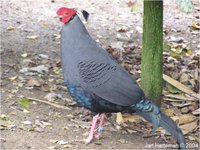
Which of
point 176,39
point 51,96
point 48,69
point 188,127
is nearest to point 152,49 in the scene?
point 188,127

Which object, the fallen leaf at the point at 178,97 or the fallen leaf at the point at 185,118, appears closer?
the fallen leaf at the point at 185,118

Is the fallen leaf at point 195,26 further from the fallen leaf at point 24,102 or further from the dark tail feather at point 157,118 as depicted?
the dark tail feather at point 157,118

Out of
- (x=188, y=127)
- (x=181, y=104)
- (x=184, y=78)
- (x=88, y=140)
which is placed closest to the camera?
(x=88, y=140)

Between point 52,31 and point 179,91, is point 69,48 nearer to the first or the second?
point 179,91

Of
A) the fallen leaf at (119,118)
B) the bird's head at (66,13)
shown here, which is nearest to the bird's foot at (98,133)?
the fallen leaf at (119,118)

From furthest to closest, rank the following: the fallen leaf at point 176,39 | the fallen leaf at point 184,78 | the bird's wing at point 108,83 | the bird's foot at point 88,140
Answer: the fallen leaf at point 176,39
the fallen leaf at point 184,78
the bird's foot at point 88,140
the bird's wing at point 108,83

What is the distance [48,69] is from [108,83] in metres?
2.17

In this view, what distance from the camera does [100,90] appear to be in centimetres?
419

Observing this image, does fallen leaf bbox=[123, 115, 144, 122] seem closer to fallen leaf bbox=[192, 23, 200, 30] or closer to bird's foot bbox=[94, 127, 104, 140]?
bird's foot bbox=[94, 127, 104, 140]

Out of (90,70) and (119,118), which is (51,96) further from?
(90,70)

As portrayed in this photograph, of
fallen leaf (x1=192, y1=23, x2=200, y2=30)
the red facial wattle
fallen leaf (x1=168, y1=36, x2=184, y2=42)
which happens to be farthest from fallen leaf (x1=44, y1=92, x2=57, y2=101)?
fallen leaf (x1=192, y1=23, x2=200, y2=30)

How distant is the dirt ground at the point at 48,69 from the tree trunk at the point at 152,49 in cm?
44

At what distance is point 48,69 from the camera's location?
6266 mm

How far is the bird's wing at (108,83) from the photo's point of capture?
4188 mm
